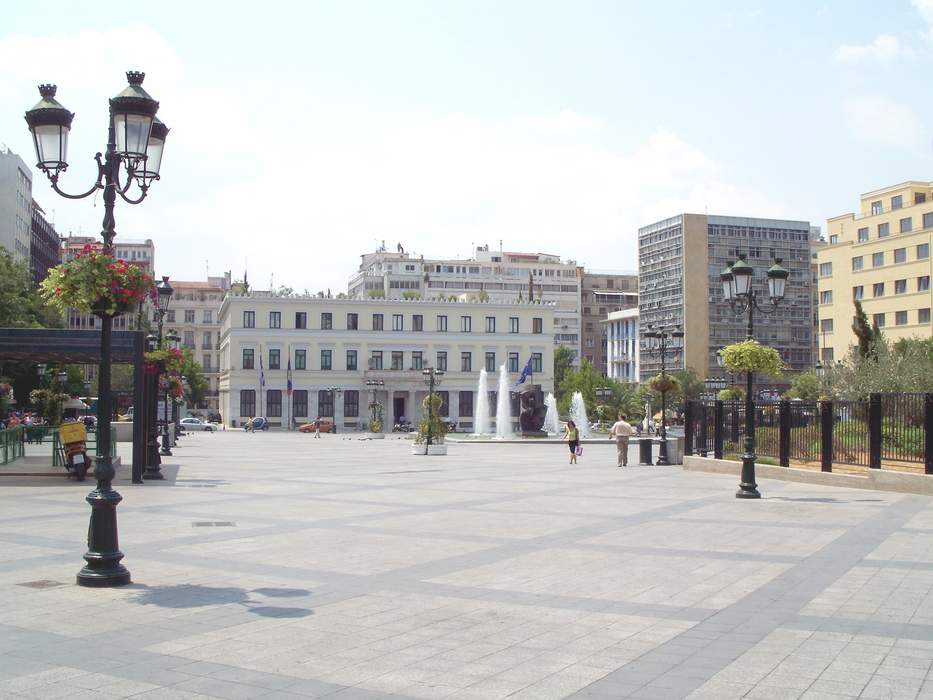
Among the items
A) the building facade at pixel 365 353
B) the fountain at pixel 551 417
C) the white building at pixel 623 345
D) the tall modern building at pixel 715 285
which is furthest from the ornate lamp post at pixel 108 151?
the white building at pixel 623 345

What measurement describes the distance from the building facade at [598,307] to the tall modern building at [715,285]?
1728 centimetres

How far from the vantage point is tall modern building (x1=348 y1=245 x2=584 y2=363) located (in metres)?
130

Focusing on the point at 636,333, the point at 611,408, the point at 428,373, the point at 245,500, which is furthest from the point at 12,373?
the point at 636,333

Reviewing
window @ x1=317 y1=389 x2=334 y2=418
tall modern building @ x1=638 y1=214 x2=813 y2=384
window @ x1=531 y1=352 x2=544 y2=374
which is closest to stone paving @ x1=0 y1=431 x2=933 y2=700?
window @ x1=317 y1=389 x2=334 y2=418

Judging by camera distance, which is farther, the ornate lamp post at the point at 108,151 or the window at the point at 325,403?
the window at the point at 325,403

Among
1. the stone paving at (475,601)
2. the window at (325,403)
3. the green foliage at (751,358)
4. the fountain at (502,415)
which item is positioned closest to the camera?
the stone paving at (475,601)

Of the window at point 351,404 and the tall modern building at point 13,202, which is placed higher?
the tall modern building at point 13,202

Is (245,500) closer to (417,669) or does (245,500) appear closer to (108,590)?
(108,590)

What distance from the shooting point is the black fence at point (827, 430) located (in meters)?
21.9

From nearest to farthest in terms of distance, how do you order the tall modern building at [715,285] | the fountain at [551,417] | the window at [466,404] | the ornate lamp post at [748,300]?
the ornate lamp post at [748,300]
the fountain at [551,417]
the window at [466,404]
the tall modern building at [715,285]

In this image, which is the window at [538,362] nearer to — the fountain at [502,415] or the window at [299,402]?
the window at [299,402]

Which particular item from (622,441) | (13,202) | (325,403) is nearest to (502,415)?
(325,403)

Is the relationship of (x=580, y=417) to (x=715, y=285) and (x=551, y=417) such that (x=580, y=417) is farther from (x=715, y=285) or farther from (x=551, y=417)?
(x=715, y=285)

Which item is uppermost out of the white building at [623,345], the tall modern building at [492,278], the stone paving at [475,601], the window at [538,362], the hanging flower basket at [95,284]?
the tall modern building at [492,278]
